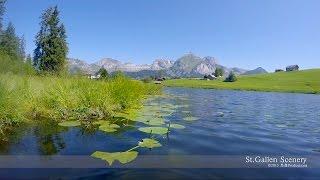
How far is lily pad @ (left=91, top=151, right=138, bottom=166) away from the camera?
8.60 m

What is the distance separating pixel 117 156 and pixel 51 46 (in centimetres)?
7258

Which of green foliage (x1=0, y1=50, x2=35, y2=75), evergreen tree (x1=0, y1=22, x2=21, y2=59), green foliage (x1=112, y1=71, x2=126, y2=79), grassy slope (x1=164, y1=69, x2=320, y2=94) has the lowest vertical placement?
grassy slope (x1=164, y1=69, x2=320, y2=94)

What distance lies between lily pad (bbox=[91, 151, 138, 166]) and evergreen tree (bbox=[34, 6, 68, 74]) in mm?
67790

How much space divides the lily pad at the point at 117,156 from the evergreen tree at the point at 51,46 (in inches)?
2669

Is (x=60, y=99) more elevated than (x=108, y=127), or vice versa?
(x=60, y=99)

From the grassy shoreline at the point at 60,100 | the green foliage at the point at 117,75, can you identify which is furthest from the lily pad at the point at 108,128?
the green foliage at the point at 117,75

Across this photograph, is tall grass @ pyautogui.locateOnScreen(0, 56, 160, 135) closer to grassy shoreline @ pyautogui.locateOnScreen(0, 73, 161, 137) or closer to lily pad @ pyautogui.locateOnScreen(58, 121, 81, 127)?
grassy shoreline @ pyautogui.locateOnScreen(0, 73, 161, 137)

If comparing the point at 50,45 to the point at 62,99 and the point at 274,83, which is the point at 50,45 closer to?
the point at 62,99

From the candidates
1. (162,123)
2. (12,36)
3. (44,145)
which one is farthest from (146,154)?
(12,36)

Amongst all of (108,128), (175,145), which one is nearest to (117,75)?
(108,128)

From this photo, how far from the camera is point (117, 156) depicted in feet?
29.2

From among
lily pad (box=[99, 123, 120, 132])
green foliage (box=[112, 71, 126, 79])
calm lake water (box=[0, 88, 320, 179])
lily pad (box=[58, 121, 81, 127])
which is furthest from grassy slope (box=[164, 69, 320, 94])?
lily pad (box=[99, 123, 120, 132])

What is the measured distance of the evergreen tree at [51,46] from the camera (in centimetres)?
7569

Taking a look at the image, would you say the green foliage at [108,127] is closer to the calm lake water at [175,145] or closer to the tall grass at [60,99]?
the calm lake water at [175,145]
